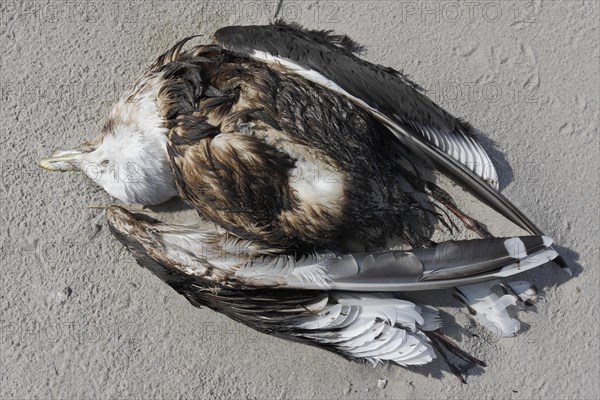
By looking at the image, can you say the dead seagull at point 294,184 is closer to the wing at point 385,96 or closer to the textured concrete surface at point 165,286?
the wing at point 385,96

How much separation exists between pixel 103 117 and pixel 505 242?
2438mm

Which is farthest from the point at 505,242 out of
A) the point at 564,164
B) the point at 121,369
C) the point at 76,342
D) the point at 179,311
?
the point at 76,342

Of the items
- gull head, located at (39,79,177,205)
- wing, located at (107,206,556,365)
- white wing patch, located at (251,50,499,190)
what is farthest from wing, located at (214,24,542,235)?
gull head, located at (39,79,177,205)

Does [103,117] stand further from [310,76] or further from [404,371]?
[404,371]

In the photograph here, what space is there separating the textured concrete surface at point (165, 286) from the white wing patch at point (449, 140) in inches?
14.5

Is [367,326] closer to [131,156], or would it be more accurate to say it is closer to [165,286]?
[165,286]

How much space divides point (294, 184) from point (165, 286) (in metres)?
1.15

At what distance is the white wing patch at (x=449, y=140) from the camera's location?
2779 mm

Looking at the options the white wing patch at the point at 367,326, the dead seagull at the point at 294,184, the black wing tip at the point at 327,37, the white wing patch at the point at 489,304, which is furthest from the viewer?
the white wing patch at the point at 489,304

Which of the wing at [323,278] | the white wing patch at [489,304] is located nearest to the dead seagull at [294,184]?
the wing at [323,278]

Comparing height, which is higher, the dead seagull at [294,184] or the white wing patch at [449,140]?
the white wing patch at [449,140]

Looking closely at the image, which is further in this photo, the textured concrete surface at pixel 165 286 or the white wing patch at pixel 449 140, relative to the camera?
the textured concrete surface at pixel 165 286

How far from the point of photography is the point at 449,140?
299 cm

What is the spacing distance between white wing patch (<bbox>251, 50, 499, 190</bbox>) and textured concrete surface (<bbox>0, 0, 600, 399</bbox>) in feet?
1.21
